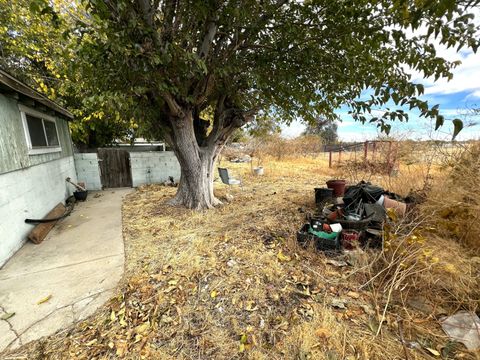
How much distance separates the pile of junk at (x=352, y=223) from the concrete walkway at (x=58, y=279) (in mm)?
2702

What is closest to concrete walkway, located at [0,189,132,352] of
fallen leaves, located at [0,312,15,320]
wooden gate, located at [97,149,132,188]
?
fallen leaves, located at [0,312,15,320]

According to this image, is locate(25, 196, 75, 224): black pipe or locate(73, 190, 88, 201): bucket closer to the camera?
locate(25, 196, 75, 224): black pipe

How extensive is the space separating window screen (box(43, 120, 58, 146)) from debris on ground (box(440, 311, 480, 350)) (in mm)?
7639

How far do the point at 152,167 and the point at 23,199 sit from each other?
457 cm

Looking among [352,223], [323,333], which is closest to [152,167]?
[352,223]

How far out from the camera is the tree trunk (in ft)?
15.1

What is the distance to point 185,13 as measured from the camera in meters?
3.01

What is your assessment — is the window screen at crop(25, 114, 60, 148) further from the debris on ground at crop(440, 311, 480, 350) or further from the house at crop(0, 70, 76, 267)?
the debris on ground at crop(440, 311, 480, 350)

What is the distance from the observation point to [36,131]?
4.68 m

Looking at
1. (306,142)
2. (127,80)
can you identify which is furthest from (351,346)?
(306,142)

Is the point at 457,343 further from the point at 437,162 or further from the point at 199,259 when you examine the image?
the point at 437,162

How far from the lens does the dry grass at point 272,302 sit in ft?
5.65

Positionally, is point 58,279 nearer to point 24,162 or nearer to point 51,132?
point 24,162

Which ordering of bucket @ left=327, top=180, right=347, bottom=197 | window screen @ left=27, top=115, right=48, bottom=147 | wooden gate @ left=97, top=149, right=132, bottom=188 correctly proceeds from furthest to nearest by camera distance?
1. wooden gate @ left=97, top=149, right=132, bottom=188
2. bucket @ left=327, top=180, right=347, bottom=197
3. window screen @ left=27, top=115, right=48, bottom=147
